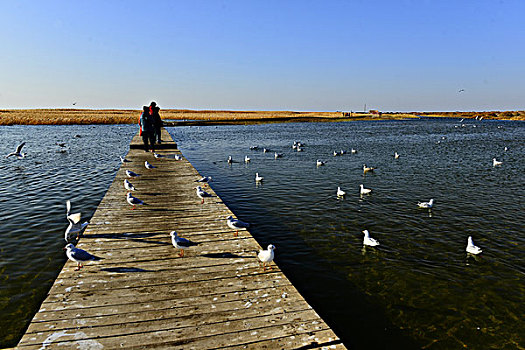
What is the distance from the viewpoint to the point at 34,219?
44.7ft

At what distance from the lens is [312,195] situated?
18.6m

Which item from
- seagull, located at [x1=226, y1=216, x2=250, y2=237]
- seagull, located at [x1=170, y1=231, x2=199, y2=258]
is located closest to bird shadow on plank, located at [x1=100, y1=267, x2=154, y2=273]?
seagull, located at [x1=170, y1=231, x2=199, y2=258]

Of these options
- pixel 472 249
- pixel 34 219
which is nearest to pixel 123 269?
pixel 34 219

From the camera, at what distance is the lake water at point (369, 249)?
7664mm

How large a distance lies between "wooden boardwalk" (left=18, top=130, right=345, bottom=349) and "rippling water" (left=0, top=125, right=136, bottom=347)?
1870 millimetres

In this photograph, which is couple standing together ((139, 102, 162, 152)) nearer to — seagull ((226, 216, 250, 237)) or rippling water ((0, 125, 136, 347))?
rippling water ((0, 125, 136, 347))

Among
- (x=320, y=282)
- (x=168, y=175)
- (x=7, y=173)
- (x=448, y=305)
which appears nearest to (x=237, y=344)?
(x=320, y=282)

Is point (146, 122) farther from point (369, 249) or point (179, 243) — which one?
point (369, 249)

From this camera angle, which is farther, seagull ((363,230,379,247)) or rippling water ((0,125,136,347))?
seagull ((363,230,379,247))

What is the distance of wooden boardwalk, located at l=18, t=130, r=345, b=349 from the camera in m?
4.86

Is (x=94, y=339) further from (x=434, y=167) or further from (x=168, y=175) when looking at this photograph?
(x=434, y=167)

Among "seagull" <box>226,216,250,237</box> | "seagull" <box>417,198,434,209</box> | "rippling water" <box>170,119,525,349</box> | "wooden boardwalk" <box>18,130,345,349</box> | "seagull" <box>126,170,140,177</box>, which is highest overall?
"seagull" <box>126,170,140,177</box>

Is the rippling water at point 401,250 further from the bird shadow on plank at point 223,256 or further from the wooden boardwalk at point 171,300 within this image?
the wooden boardwalk at point 171,300

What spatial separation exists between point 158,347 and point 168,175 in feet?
46.7
